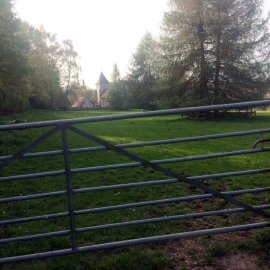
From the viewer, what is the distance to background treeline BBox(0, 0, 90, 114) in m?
24.8

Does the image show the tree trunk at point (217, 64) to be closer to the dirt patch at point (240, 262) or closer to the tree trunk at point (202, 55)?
the tree trunk at point (202, 55)

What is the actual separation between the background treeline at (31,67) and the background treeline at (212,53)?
1239cm

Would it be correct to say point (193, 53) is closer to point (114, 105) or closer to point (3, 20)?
point (3, 20)

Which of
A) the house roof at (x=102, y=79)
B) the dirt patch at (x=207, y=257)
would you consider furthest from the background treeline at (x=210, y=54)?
the house roof at (x=102, y=79)

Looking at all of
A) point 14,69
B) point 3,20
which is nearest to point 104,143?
point 14,69

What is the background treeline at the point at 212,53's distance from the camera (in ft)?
112

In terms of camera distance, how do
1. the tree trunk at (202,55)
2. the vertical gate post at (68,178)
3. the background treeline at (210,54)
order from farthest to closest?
the tree trunk at (202,55), the background treeline at (210,54), the vertical gate post at (68,178)

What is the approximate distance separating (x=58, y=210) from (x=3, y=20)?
23.0 metres

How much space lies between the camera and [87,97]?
124 meters

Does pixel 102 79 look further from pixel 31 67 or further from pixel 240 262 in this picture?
pixel 240 262

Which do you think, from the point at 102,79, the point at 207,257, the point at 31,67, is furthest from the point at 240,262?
the point at 102,79

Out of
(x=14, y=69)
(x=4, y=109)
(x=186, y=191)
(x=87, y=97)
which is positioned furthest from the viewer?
(x=87, y=97)

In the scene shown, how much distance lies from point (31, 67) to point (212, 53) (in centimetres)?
1567

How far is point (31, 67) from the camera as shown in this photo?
32688 mm
